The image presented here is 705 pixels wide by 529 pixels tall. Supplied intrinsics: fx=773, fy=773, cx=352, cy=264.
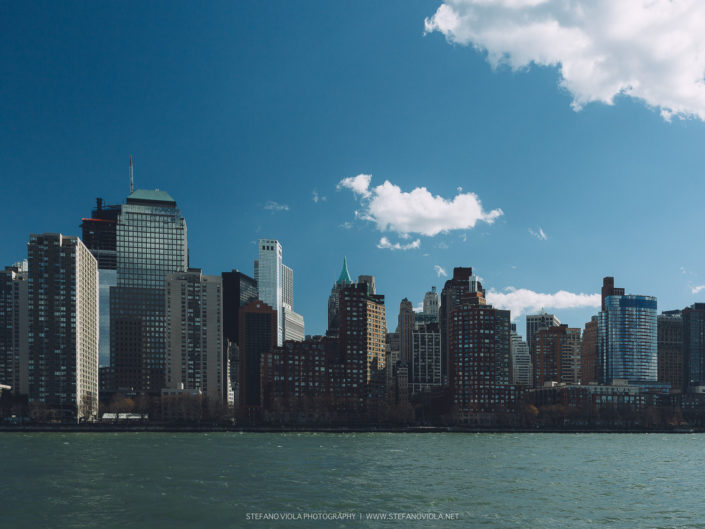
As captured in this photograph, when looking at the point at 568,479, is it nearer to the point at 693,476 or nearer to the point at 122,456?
the point at 693,476

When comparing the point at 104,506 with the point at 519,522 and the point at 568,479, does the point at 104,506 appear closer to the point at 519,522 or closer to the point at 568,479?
the point at 519,522

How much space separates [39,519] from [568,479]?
55875mm

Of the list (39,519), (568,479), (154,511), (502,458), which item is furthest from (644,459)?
(39,519)

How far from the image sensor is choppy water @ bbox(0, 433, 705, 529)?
2271 inches

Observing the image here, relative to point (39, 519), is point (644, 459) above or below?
below

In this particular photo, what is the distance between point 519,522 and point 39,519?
35.2 meters

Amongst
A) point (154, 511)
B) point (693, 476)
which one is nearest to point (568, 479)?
point (693, 476)

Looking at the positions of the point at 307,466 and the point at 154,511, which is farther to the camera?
the point at 307,466

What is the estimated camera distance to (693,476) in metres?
94.2

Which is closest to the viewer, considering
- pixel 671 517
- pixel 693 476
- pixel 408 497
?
pixel 671 517

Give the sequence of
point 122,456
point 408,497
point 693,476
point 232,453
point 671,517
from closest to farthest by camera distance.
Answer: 1. point 671,517
2. point 408,497
3. point 693,476
4. point 122,456
5. point 232,453

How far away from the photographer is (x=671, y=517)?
202 feet

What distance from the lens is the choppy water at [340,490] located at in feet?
189

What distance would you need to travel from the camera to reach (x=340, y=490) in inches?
2832
